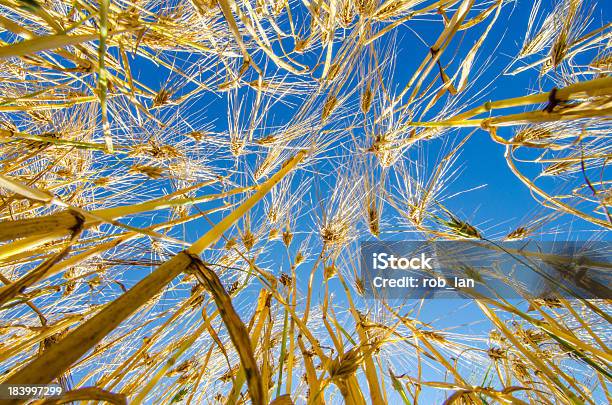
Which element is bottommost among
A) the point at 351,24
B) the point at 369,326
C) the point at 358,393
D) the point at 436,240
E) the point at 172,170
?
the point at 358,393

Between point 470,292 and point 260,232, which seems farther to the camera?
point 260,232

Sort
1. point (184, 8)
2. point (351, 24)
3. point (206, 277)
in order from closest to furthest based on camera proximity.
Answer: point (206, 277) < point (184, 8) < point (351, 24)

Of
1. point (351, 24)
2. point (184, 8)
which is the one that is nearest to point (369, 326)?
point (351, 24)

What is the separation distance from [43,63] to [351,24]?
0.86 meters

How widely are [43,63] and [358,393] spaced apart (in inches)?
41.6

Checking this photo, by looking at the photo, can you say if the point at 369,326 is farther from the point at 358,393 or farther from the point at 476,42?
the point at 476,42

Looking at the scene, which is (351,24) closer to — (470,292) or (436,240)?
(436,240)

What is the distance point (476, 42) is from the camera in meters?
0.87

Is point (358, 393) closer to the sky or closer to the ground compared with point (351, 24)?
closer to the ground

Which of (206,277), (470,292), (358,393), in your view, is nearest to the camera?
(206,277)

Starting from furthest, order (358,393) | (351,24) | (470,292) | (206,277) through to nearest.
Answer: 1. (351,24)
2. (470,292)
3. (358,393)
4. (206,277)

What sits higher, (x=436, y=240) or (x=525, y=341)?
(x=436, y=240)

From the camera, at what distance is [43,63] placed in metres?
0.87

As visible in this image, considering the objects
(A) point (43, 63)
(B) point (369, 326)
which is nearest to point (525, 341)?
(B) point (369, 326)
